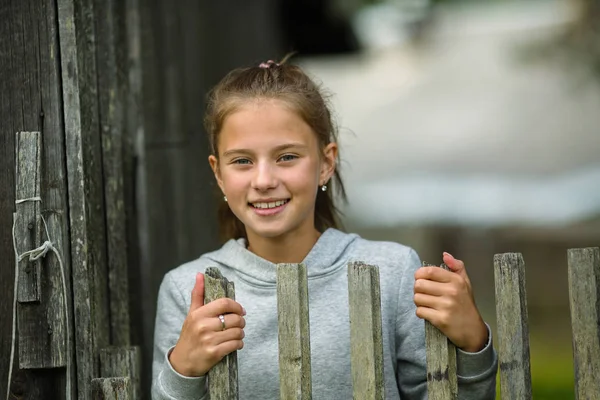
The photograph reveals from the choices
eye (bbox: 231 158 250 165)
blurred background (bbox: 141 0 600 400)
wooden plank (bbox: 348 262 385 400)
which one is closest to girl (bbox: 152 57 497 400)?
eye (bbox: 231 158 250 165)

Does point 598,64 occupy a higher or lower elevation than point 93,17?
higher

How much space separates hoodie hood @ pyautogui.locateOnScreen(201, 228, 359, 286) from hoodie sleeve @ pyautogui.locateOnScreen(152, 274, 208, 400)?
0.17 m

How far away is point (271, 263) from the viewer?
2777mm

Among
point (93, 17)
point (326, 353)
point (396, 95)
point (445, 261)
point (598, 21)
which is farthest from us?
point (396, 95)

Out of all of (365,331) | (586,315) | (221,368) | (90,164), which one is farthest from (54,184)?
(586,315)

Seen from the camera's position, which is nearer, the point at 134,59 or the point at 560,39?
the point at 134,59

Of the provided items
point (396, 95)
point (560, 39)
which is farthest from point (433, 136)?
point (560, 39)

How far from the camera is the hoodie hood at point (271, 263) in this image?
2771mm

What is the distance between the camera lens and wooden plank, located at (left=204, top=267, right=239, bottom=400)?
7.54ft

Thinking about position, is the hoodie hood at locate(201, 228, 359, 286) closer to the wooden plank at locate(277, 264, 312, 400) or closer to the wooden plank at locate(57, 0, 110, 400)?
the wooden plank at locate(57, 0, 110, 400)

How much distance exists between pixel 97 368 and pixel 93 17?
103 cm

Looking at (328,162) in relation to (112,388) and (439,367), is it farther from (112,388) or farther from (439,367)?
(112,388)

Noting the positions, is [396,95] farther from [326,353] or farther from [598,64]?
[326,353]

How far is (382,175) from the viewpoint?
14.7m
